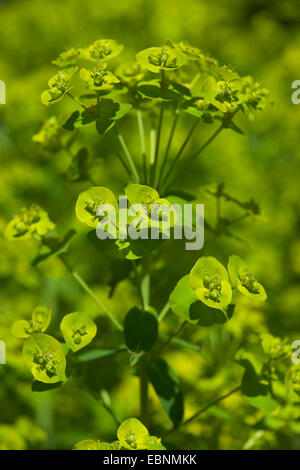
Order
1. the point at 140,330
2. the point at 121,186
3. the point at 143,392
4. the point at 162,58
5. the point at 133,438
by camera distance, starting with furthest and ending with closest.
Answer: the point at 121,186 → the point at 143,392 → the point at 140,330 → the point at 162,58 → the point at 133,438

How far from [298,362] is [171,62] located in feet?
2.87

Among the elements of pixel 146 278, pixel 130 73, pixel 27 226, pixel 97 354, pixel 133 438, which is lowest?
pixel 133 438

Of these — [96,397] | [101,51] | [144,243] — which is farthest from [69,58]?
[96,397]

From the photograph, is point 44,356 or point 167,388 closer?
point 44,356

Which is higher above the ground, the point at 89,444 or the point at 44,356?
the point at 44,356

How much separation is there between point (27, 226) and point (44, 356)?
42 cm

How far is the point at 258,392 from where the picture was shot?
146 cm

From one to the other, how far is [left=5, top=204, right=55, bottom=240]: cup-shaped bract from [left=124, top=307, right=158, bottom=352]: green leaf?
0.35 m

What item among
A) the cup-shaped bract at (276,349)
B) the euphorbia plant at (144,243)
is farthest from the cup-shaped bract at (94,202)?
the cup-shaped bract at (276,349)

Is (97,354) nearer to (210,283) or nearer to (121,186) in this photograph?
(210,283)

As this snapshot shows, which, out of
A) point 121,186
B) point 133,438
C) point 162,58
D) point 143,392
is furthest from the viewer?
point 121,186

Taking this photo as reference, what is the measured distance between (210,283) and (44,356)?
42cm

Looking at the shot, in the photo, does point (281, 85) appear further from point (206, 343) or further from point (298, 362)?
point (298, 362)

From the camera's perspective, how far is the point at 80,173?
1651 mm
